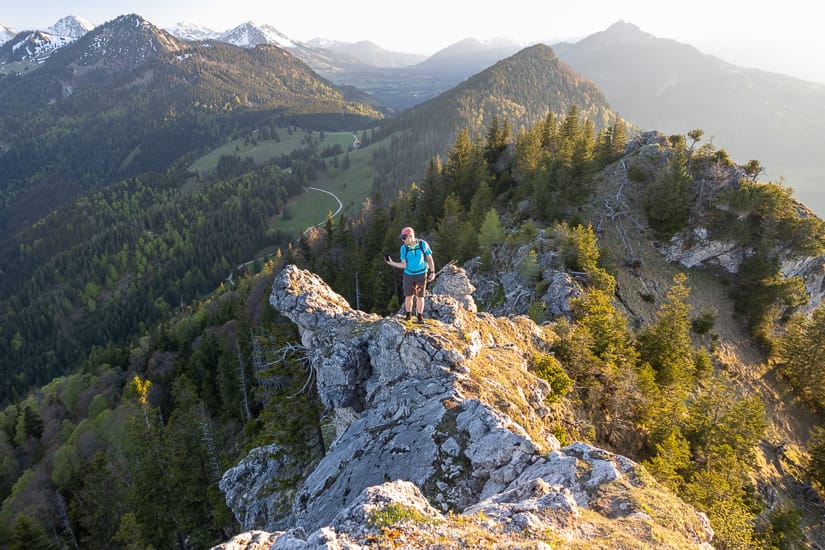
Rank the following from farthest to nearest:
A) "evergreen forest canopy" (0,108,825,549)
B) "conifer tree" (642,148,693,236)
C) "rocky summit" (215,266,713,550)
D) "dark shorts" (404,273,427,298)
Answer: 1. "conifer tree" (642,148,693,236)
2. "evergreen forest canopy" (0,108,825,549)
3. "dark shorts" (404,273,427,298)
4. "rocky summit" (215,266,713,550)

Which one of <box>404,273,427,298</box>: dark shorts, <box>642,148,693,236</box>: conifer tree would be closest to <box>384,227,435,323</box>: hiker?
<box>404,273,427,298</box>: dark shorts

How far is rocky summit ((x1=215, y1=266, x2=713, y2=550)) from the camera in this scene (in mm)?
9219

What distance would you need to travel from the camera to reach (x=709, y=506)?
1712 cm

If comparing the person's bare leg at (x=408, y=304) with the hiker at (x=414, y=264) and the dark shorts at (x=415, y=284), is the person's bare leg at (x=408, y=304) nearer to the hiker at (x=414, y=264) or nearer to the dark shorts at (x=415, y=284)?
the hiker at (x=414, y=264)

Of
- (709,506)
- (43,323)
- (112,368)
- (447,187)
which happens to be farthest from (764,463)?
(43,323)

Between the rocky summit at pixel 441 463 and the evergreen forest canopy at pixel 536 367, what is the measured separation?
2364mm

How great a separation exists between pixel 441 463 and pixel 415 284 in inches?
296

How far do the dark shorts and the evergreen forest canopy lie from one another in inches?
293

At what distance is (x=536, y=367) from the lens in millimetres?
20625

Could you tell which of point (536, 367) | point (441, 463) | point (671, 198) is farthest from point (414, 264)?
point (671, 198)

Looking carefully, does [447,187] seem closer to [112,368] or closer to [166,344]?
[166,344]

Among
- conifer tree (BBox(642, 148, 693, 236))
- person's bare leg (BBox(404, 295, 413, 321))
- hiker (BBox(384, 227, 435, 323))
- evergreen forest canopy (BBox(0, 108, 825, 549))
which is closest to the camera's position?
hiker (BBox(384, 227, 435, 323))

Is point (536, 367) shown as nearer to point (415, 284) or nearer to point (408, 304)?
point (408, 304)

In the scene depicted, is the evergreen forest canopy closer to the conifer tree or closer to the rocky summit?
the conifer tree
